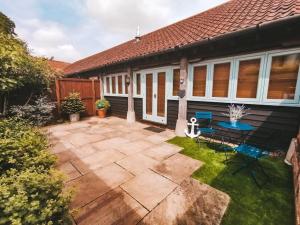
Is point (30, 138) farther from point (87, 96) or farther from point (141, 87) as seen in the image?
point (87, 96)

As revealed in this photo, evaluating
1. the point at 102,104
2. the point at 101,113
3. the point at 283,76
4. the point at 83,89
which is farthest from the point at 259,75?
the point at 83,89

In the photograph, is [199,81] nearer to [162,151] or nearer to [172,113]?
[172,113]

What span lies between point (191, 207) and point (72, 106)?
6659 millimetres

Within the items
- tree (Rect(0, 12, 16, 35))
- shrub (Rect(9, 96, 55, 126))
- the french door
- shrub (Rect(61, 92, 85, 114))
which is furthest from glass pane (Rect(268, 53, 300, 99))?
tree (Rect(0, 12, 16, 35))

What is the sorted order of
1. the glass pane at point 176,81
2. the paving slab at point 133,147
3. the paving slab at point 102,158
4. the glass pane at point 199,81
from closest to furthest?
the paving slab at point 102,158, the paving slab at point 133,147, the glass pane at point 199,81, the glass pane at point 176,81

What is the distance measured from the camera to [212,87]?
14.4 ft

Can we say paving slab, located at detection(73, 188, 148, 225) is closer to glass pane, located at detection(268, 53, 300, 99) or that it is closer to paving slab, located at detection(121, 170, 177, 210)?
paving slab, located at detection(121, 170, 177, 210)

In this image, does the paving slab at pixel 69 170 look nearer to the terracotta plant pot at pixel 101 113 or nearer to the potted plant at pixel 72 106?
the potted plant at pixel 72 106

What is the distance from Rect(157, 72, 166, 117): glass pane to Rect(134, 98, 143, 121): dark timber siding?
1.07 metres

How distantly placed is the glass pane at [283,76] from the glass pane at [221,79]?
0.98 metres

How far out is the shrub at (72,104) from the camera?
22.2 ft

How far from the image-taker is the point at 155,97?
19.5ft

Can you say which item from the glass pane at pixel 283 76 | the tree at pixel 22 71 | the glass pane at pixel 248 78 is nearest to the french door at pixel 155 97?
the glass pane at pixel 248 78

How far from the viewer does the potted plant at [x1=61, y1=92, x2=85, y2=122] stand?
6766 millimetres
